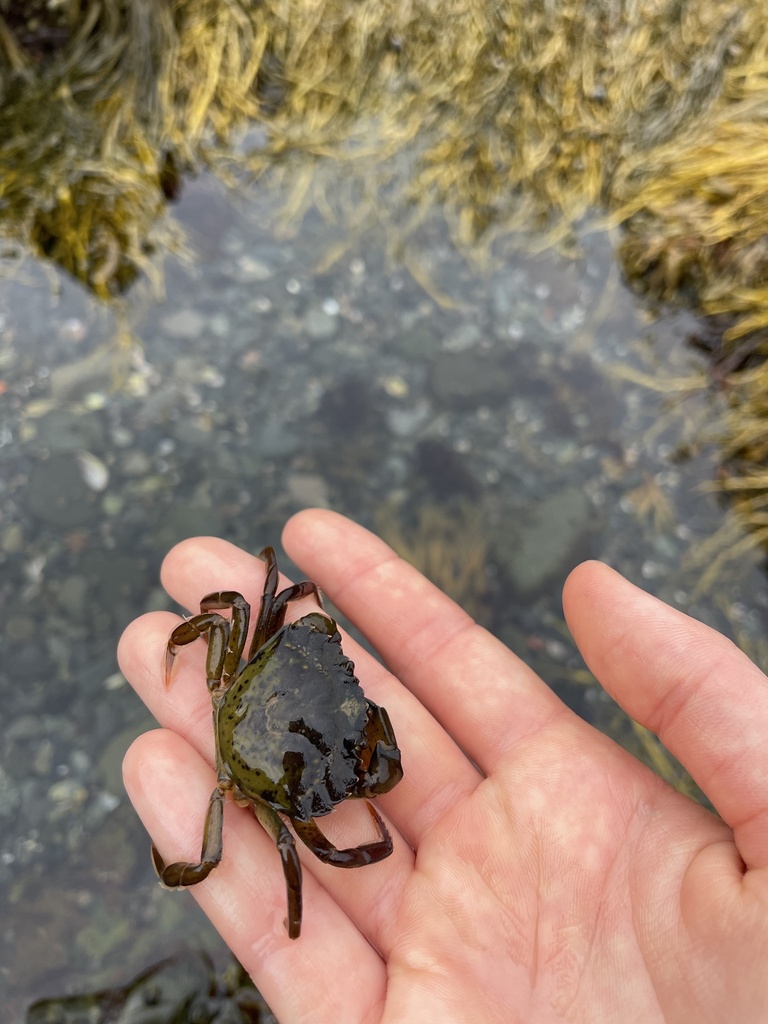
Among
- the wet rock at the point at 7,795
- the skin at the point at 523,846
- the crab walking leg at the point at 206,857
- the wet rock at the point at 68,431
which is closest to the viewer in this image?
the skin at the point at 523,846

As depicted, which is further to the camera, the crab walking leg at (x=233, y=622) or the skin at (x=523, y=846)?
the crab walking leg at (x=233, y=622)

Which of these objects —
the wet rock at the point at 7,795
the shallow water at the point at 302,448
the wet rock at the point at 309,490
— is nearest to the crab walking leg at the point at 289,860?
the shallow water at the point at 302,448

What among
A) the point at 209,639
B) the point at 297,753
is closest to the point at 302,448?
the point at 209,639

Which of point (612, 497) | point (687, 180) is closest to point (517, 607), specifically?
point (612, 497)

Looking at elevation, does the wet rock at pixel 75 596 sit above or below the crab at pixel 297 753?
below

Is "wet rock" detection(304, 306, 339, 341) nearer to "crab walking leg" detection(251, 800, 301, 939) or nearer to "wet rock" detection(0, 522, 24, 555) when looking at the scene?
"wet rock" detection(0, 522, 24, 555)

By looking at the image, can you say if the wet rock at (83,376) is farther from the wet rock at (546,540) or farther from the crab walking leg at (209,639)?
the wet rock at (546,540)
